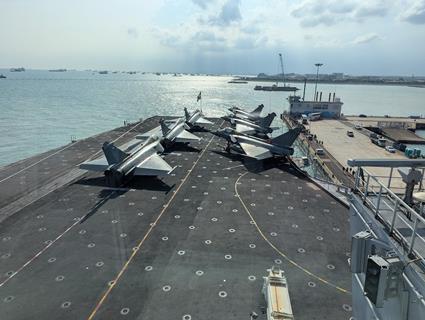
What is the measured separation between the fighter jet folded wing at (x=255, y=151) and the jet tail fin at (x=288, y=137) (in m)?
2.46

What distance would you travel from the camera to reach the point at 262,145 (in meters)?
44.4

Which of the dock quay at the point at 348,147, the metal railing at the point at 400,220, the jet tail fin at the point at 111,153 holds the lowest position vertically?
the dock quay at the point at 348,147

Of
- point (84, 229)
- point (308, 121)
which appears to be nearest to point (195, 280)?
point (84, 229)

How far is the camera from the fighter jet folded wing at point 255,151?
41.5m

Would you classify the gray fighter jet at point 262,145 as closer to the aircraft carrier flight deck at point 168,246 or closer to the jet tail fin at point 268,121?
the aircraft carrier flight deck at point 168,246

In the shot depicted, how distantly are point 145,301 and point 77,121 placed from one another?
102641 mm

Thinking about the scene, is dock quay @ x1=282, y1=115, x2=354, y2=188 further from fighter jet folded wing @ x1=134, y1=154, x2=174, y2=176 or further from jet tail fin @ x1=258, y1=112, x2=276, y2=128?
fighter jet folded wing @ x1=134, y1=154, x2=174, y2=176

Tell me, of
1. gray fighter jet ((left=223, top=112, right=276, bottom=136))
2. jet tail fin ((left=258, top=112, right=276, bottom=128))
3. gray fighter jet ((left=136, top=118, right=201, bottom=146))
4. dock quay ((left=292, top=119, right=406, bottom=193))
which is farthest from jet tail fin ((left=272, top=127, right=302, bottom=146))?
jet tail fin ((left=258, top=112, right=276, bottom=128))

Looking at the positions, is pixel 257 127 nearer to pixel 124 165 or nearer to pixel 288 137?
pixel 288 137

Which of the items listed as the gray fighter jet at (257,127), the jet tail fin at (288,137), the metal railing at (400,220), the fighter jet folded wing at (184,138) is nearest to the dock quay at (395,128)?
the gray fighter jet at (257,127)

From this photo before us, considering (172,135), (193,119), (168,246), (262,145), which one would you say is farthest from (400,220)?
(193,119)

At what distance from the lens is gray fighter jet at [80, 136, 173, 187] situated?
30.5 metres

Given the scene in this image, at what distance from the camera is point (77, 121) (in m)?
104

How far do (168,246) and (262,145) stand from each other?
1088 inches
